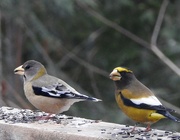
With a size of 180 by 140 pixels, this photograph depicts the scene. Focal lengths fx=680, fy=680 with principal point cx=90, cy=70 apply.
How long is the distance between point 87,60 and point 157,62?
1183 mm

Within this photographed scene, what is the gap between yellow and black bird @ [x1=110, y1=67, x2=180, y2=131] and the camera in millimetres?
4426

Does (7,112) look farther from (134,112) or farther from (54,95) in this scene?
(134,112)

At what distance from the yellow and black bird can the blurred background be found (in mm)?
4710

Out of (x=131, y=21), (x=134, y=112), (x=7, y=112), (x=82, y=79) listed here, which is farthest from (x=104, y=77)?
(x=134, y=112)

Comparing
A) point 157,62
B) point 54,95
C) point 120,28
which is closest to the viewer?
point 54,95

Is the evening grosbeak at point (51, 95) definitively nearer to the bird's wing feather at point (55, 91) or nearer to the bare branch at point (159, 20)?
the bird's wing feather at point (55, 91)

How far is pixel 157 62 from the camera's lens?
1097cm

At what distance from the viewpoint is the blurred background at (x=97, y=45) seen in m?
9.91

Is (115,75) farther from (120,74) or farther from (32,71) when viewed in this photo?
(32,71)

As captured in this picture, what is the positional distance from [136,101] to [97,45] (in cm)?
678

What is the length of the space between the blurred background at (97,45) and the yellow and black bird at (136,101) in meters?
4.71

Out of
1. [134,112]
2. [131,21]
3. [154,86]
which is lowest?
[134,112]

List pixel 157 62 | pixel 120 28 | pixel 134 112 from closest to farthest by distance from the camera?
pixel 134 112, pixel 120 28, pixel 157 62

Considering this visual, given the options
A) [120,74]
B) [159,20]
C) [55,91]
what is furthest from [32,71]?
[159,20]
